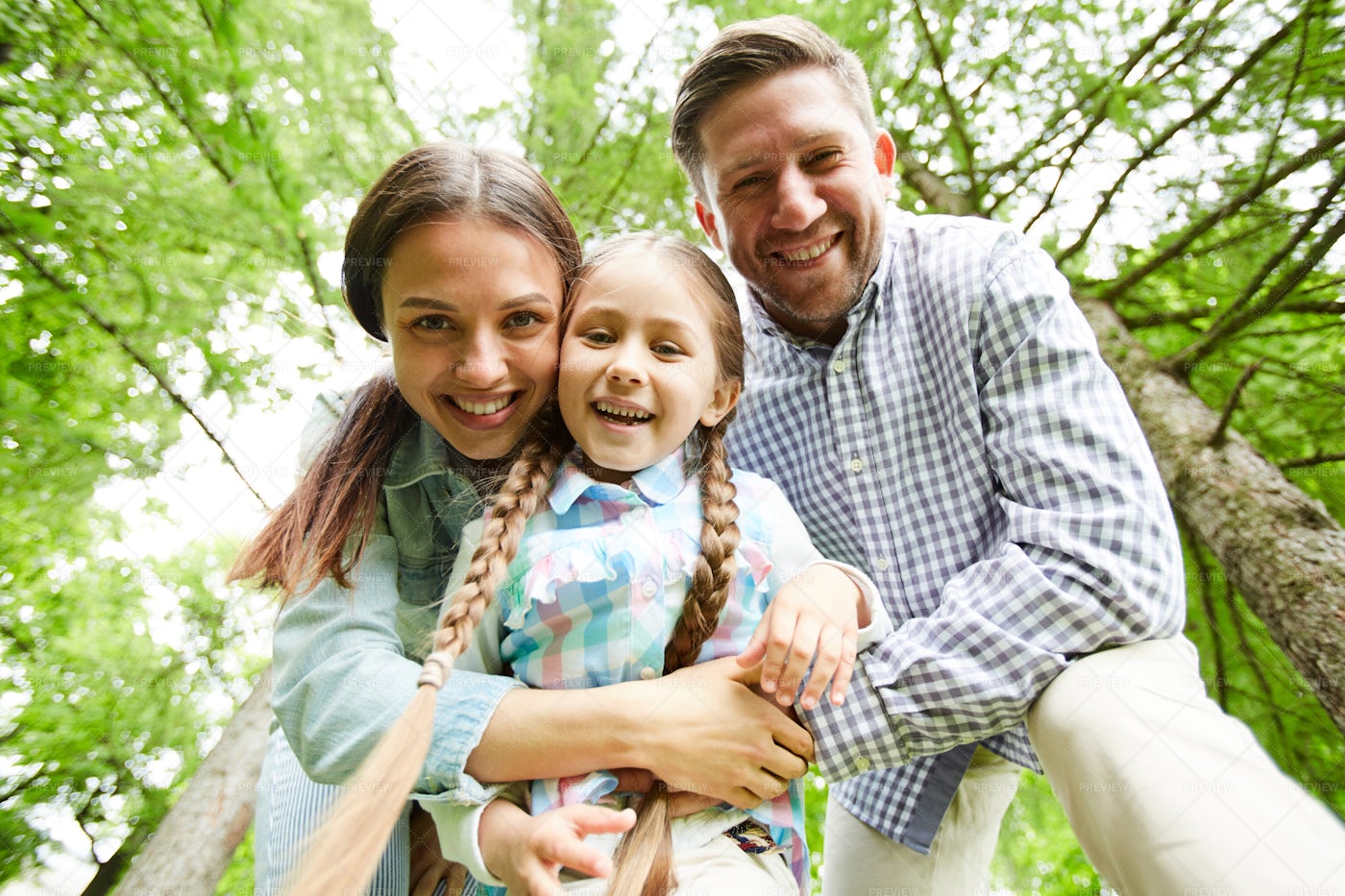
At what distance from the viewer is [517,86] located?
9.19 ft

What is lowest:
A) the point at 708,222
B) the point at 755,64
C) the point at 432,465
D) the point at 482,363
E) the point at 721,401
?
the point at 432,465

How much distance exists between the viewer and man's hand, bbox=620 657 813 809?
1313 millimetres

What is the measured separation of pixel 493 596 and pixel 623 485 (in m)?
0.36

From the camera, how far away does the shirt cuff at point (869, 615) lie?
56.4 inches

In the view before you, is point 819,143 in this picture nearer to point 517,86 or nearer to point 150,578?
point 517,86

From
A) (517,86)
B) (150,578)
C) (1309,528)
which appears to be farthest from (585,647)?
(150,578)

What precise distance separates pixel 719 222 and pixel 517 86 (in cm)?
123

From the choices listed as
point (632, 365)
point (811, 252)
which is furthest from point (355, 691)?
point (811, 252)

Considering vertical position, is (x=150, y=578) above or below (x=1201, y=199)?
below

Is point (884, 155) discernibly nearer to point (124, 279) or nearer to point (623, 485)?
point (623, 485)

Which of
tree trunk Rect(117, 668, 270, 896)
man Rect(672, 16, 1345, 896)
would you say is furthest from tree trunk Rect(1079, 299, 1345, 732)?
tree trunk Rect(117, 668, 270, 896)

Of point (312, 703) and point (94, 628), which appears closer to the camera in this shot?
point (312, 703)

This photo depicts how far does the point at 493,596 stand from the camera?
1.31 metres

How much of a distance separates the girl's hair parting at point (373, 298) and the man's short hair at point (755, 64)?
2.06ft
